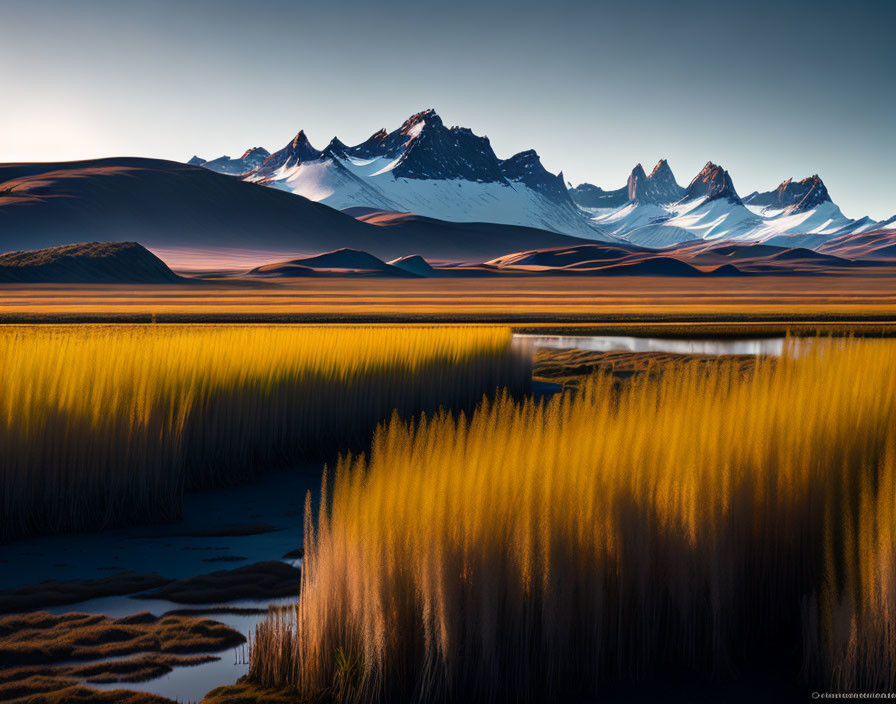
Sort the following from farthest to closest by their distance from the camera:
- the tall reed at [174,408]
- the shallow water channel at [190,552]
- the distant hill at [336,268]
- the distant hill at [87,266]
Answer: the distant hill at [336,268]
the distant hill at [87,266]
the tall reed at [174,408]
the shallow water channel at [190,552]

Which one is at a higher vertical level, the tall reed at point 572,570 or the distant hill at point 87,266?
the distant hill at point 87,266

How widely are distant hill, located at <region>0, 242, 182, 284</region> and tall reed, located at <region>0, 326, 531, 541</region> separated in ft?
176

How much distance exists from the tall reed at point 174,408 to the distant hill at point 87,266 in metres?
53.6

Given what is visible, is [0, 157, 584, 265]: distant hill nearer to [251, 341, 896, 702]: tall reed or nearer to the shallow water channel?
the shallow water channel

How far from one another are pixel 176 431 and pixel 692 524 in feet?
14.8

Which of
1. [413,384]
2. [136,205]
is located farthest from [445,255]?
[413,384]

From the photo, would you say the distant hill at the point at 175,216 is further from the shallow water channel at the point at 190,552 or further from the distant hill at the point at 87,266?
the shallow water channel at the point at 190,552

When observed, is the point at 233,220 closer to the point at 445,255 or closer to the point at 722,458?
the point at 445,255

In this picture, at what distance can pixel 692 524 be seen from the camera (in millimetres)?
3830

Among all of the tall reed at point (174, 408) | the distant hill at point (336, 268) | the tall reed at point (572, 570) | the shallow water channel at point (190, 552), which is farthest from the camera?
the distant hill at point (336, 268)

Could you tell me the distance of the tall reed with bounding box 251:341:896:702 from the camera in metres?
3.22

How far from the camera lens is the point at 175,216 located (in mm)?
161625

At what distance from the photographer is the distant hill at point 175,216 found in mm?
137500

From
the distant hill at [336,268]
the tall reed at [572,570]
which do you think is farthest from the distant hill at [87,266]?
the tall reed at [572,570]
